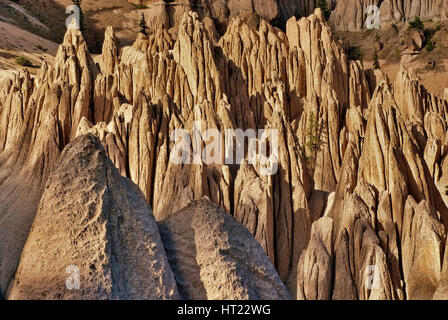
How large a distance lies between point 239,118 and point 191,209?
89.4 ft

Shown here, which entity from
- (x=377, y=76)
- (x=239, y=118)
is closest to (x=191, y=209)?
(x=239, y=118)

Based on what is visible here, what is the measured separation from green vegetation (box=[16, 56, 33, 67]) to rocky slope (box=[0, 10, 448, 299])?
10266 mm

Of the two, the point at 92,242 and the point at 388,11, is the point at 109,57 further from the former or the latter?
the point at 388,11

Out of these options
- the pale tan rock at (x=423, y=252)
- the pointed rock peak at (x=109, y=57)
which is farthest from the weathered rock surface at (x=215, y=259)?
the pointed rock peak at (x=109, y=57)

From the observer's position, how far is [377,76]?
4472 centimetres

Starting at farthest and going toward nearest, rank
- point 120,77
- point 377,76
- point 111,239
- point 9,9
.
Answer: point 9,9 → point 377,76 → point 120,77 → point 111,239

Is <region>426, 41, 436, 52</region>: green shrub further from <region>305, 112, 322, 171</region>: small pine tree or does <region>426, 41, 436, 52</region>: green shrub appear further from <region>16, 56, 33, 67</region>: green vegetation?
<region>16, 56, 33, 67</region>: green vegetation

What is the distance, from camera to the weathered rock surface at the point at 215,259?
20.7 ft

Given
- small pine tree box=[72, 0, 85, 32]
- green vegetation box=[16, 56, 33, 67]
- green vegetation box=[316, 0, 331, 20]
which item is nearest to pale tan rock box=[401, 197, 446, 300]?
green vegetation box=[16, 56, 33, 67]

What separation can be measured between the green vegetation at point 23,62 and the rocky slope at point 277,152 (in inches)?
404

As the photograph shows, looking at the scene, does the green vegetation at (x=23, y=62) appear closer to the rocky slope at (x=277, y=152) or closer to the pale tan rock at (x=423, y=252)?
the rocky slope at (x=277, y=152)

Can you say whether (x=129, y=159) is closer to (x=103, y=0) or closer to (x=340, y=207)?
(x=340, y=207)

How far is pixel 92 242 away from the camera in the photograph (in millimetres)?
6082

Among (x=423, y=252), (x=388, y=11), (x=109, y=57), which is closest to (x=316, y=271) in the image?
(x=423, y=252)
